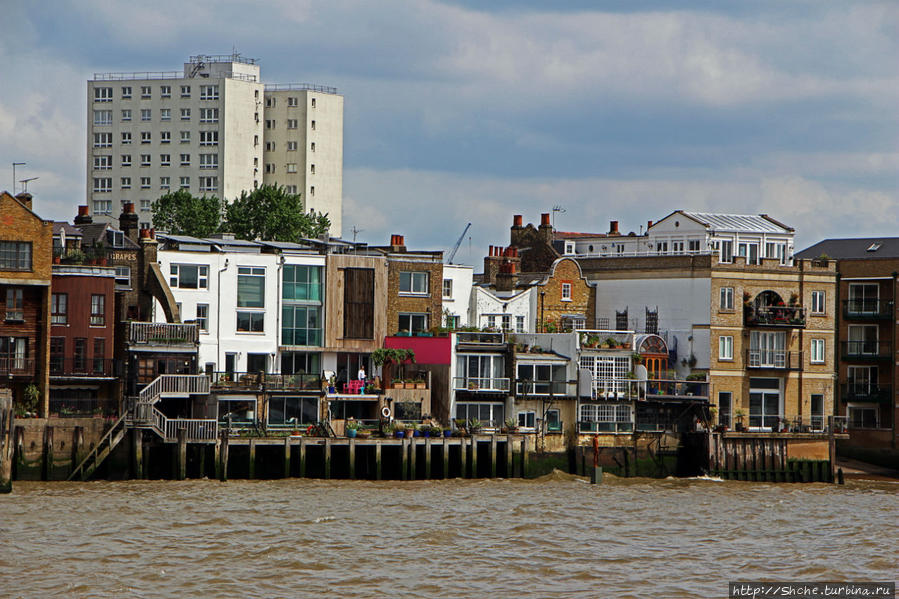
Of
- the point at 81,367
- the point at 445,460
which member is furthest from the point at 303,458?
the point at 81,367

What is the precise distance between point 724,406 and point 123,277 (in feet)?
108

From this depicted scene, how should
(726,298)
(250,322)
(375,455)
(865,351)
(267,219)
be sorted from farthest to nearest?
(267,219) < (865,351) < (726,298) < (250,322) < (375,455)

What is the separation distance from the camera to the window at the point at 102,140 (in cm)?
14512

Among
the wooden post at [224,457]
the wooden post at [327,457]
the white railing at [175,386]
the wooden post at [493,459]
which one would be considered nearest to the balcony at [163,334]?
the white railing at [175,386]

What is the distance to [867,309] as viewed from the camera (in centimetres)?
8981

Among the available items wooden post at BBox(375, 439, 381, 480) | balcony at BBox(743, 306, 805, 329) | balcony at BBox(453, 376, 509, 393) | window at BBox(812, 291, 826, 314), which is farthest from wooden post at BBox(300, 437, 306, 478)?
window at BBox(812, 291, 826, 314)

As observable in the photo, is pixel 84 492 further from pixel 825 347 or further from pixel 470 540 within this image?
pixel 825 347

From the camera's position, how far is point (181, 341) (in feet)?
229

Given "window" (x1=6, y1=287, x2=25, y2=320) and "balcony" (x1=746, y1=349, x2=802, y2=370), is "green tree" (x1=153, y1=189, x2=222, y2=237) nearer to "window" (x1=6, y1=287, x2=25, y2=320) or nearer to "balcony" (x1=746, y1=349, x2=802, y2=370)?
"window" (x1=6, y1=287, x2=25, y2=320)

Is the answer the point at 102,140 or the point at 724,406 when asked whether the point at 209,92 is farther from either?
the point at 724,406

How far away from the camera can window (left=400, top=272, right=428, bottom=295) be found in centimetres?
8019

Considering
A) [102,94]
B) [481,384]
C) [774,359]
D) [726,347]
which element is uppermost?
[102,94]

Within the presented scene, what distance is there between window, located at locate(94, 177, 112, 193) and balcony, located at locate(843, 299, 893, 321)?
80.3m

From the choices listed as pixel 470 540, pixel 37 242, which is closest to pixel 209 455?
pixel 37 242
